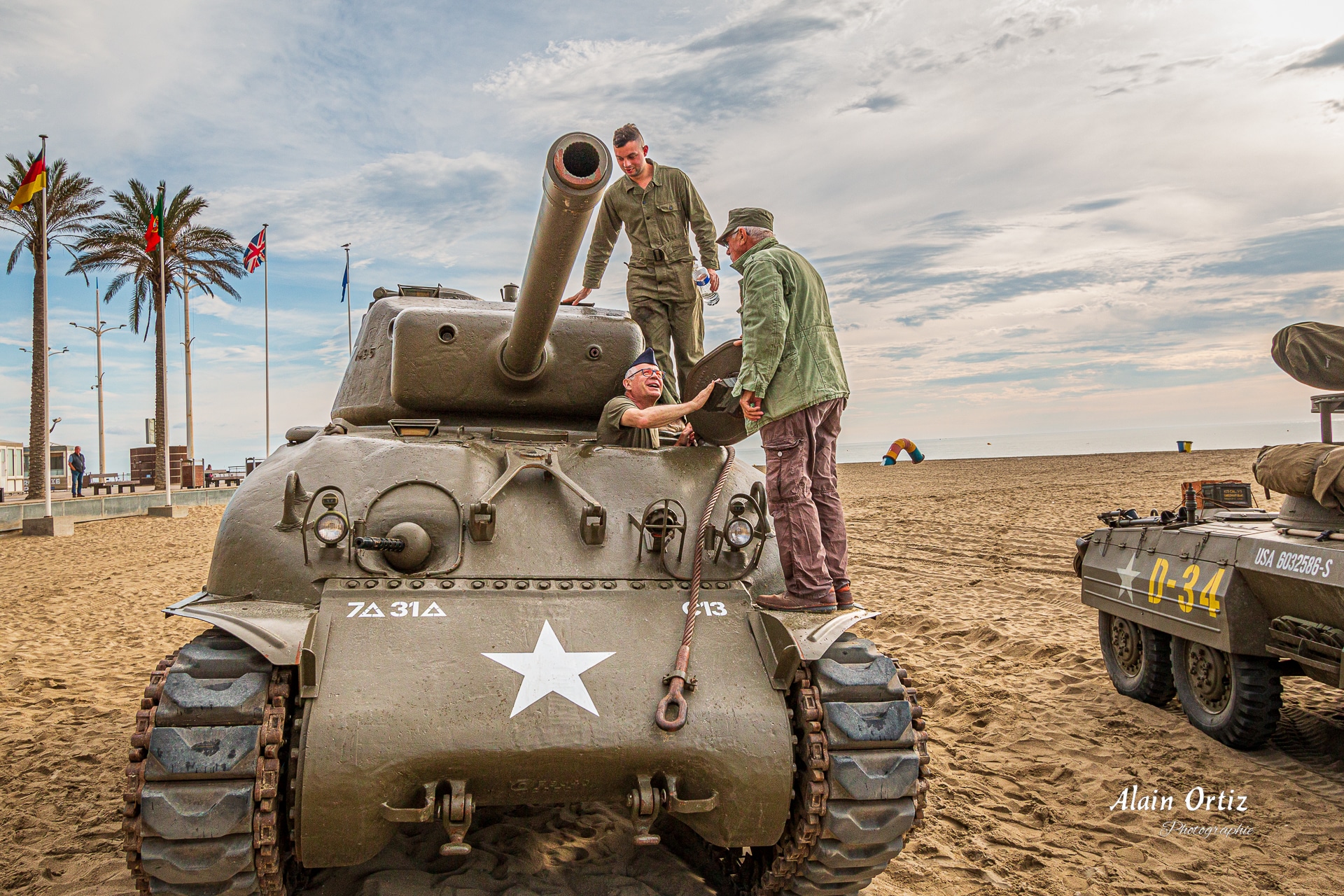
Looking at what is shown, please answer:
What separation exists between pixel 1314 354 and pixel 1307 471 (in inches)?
44.0

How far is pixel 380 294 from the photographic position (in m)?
6.84

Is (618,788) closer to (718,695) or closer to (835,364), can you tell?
(718,695)

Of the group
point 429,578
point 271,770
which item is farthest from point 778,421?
point 271,770

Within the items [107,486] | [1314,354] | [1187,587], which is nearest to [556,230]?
[1187,587]

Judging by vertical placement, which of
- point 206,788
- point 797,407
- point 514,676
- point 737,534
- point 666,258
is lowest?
point 206,788

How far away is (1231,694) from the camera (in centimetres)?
645

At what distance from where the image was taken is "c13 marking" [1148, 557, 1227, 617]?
6402mm

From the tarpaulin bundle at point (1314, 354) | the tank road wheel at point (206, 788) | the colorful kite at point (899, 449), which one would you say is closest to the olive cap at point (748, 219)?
the tank road wheel at point (206, 788)

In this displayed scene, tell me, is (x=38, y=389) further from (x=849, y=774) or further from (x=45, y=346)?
(x=849, y=774)

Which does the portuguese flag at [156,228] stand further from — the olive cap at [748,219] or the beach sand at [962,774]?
the olive cap at [748,219]

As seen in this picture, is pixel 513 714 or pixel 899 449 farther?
pixel 899 449

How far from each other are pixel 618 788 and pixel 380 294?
4.47 m

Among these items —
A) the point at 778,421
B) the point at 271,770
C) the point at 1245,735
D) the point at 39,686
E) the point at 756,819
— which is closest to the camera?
the point at 271,770

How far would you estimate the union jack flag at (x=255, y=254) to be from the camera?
28438mm
